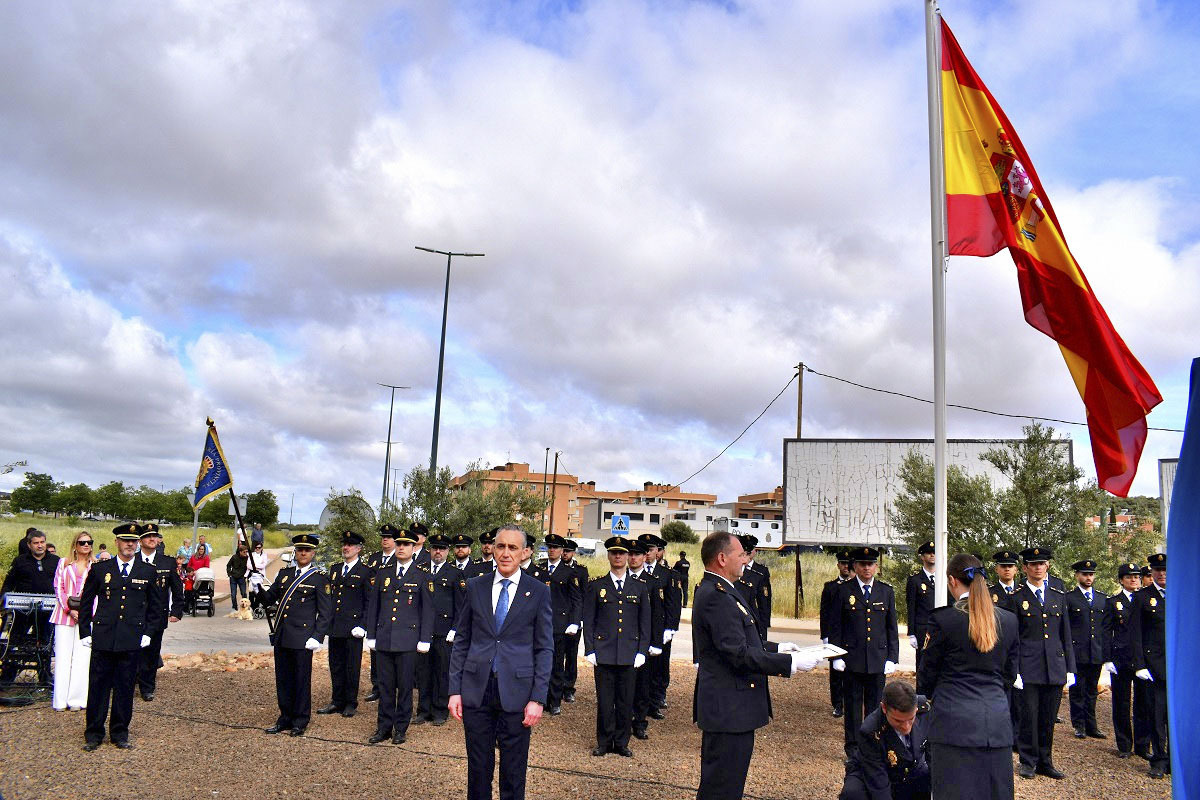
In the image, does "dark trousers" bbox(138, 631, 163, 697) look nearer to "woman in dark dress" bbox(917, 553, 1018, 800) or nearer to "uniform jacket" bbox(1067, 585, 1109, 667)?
"woman in dark dress" bbox(917, 553, 1018, 800)

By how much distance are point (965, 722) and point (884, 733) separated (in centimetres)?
47

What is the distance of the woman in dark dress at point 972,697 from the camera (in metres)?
4.90

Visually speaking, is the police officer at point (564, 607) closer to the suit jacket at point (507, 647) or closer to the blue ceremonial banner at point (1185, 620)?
the suit jacket at point (507, 647)

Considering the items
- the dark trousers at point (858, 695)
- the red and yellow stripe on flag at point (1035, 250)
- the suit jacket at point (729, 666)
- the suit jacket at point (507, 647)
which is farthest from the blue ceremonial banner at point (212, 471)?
the red and yellow stripe on flag at point (1035, 250)

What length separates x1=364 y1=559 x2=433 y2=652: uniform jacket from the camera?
8.83 meters

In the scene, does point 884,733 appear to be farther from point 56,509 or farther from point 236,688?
point 56,509

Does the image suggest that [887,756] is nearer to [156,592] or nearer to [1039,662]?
[1039,662]

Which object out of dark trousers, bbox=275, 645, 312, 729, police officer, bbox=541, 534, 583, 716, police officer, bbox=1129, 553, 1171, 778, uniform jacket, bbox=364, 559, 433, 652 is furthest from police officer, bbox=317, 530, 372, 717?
police officer, bbox=1129, 553, 1171, 778

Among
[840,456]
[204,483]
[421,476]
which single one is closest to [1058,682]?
[204,483]

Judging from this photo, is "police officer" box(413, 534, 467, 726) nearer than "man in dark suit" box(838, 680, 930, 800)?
No

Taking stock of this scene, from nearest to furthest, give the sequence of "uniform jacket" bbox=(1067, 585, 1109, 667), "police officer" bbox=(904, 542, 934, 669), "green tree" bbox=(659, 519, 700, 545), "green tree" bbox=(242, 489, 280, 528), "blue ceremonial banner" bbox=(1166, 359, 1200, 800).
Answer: "blue ceremonial banner" bbox=(1166, 359, 1200, 800)
"police officer" bbox=(904, 542, 934, 669)
"uniform jacket" bbox=(1067, 585, 1109, 667)
"green tree" bbox=(659, 519, 700, 545)
"green tree" bbox=(242, 489, 280, 528)

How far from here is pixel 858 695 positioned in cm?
870

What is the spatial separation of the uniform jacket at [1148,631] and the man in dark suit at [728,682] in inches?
236

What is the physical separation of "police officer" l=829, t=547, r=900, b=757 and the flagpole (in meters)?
1.92
